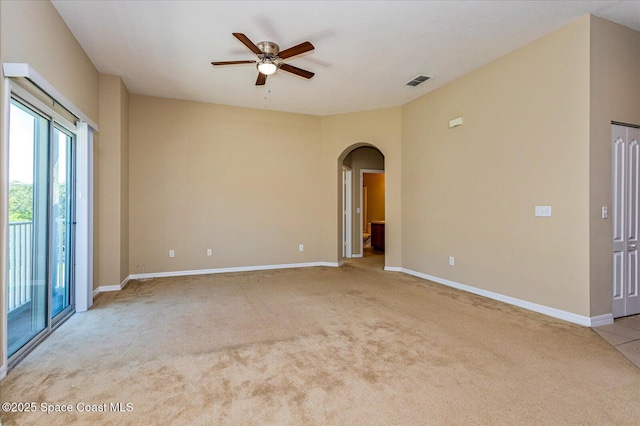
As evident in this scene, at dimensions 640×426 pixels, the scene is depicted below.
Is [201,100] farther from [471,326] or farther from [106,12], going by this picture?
[471,326]

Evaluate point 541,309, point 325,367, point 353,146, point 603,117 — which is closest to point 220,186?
point 353,146

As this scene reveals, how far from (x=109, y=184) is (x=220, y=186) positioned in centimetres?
174

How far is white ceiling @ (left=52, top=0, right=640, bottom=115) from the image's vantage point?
2.97 meters

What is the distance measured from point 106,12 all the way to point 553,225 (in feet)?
16.5

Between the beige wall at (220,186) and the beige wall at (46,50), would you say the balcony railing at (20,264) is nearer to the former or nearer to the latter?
the beige wall at (46,50)

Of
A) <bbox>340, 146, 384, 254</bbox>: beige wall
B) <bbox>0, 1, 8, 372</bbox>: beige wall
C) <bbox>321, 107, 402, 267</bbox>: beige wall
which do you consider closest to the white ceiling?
<bbox>321, 107, 402, 267</bbox>: beige wall

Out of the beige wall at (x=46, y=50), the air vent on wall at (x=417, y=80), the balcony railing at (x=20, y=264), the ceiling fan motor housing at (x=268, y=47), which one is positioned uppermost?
the air vent on wall at (x=417, y=80)

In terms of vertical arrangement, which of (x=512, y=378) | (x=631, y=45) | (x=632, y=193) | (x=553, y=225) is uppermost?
(x=631, y=45)

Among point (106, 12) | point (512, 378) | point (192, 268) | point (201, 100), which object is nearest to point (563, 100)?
point (512, 378)

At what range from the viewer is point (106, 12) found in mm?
3043

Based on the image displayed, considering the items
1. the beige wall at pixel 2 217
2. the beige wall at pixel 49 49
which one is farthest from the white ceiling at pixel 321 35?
the beige wall at pixel 2 217

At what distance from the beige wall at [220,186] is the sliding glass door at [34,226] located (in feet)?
6.20

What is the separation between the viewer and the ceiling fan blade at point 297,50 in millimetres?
2990

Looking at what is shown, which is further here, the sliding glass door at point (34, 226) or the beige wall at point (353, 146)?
the beige wall at point (353, 146)
